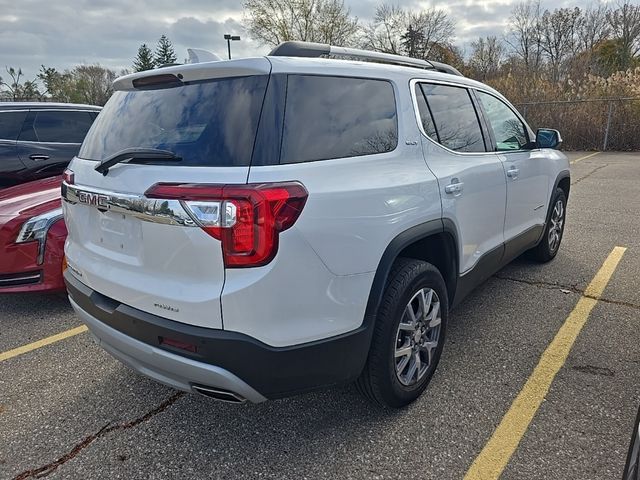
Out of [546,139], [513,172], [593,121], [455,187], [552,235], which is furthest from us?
[593,121]

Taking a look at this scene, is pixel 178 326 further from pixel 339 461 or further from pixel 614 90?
pixel 614 90

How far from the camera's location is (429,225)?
8.39 ft

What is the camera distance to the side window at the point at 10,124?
19.1 feet

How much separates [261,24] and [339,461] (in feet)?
113

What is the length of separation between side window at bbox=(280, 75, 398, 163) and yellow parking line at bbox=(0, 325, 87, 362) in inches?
107

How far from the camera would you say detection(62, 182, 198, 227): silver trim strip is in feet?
6.12

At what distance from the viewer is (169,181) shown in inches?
75.8

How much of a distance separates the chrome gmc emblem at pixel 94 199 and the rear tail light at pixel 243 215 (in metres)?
0.52

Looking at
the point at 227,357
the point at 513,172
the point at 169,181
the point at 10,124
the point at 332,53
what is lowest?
the point at 227,357

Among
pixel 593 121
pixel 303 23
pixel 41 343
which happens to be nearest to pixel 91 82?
pixel 303 23

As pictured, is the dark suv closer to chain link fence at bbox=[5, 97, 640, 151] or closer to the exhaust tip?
the exhaust tip

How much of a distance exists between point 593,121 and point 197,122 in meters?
18.9

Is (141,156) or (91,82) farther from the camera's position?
(91,82)

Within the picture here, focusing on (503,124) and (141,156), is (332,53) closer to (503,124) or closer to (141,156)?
(141,156)
